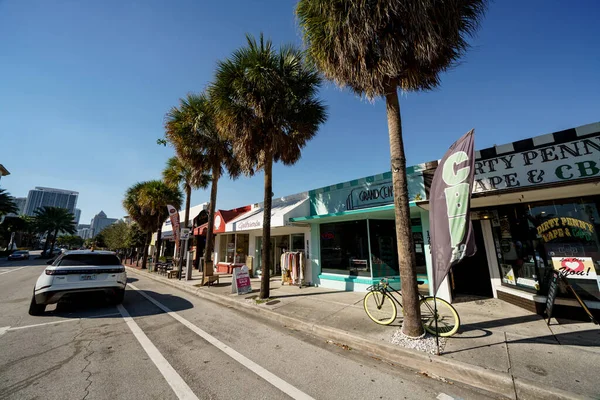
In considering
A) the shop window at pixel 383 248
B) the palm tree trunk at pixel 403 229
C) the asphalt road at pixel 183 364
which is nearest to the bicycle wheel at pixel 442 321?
the palm tree trunk at pixel 403 229

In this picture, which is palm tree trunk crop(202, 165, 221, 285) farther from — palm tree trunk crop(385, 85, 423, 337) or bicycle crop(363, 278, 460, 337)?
palm tree trunk crop(385, 85, 423, 337)

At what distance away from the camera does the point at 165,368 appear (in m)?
3.76

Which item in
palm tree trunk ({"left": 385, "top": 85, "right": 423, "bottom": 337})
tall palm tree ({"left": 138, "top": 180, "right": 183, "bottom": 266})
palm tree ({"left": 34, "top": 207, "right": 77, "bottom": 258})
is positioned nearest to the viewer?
palm tree trunk ({"left": 385, "top": 85, "right": 423, "bottom": 337})

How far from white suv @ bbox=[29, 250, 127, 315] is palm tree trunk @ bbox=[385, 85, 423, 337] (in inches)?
314

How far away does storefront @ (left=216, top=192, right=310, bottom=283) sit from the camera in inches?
444

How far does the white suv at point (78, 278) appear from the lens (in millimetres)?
6148

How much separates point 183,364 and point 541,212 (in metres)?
9.01

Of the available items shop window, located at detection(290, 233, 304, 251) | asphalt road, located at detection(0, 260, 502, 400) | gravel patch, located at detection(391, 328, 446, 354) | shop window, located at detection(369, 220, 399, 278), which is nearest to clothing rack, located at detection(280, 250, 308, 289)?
shop window, located at detection(290, 233, 304, 251)

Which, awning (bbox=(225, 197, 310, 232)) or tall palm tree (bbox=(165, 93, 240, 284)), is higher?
tall palm tree (bbox=(165, 93, 240, 284))

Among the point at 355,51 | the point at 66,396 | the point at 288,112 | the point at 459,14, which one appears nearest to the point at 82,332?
the point at 66,396

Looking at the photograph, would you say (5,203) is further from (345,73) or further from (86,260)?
(345,73)

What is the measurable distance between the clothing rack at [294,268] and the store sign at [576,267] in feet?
26.4

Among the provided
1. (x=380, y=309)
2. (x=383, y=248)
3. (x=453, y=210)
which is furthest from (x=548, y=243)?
(x=383, y=248)

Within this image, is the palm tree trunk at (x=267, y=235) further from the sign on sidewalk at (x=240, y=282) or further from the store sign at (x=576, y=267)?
the store sign at (x=576, y=267)
